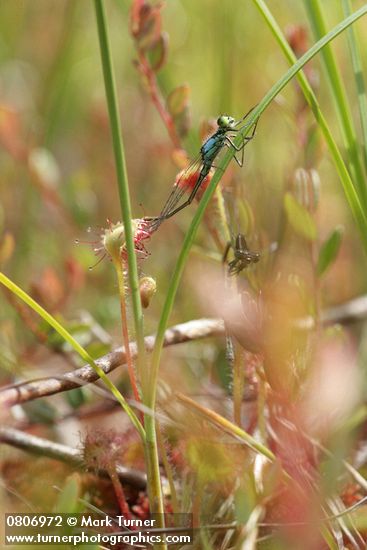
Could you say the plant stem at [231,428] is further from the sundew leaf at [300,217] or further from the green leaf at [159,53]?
the green leaf at [159,53]

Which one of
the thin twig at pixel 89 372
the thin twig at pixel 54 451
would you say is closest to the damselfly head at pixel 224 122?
the thin twig at pixel 89 372

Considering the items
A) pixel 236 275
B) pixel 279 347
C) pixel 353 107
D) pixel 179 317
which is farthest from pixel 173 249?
pixel 279 347

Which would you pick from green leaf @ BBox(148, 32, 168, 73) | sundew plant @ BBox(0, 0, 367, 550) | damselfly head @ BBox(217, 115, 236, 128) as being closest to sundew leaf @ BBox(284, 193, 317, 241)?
sundew plant @ BBox(0, 0, 367, 550)

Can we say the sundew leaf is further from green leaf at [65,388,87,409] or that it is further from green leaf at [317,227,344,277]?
green leaf at [65,388,87,409]

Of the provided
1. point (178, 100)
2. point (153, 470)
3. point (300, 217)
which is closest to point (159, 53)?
point (178, 100)

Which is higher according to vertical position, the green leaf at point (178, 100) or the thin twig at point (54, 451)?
the green leaf at point (178, 100)

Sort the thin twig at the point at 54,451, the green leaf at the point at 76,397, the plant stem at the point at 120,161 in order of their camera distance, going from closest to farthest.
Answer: the plant stem at the point at 120,161
the thin twig at the point at 54,451
the green leaf at the point at 76,397

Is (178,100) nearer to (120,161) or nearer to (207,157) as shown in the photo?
(207,157)
